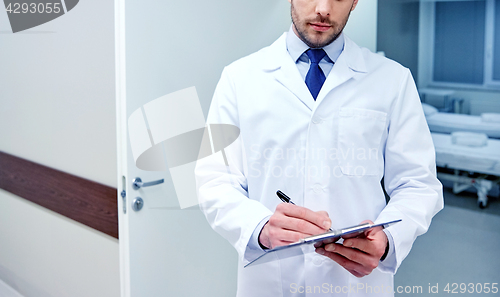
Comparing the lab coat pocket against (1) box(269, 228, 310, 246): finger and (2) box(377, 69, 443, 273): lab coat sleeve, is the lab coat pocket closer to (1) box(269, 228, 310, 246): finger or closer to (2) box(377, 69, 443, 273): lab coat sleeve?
(2) box(377, 69, 443, 273): lab coat sleeve

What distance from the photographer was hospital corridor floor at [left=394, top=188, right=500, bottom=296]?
2451mm

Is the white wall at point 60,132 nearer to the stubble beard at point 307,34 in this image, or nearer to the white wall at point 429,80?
the stubble beard at point 307,34

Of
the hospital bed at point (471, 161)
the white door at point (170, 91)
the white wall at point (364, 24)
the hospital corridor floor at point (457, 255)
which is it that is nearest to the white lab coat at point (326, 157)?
the white door at point (170, 91)

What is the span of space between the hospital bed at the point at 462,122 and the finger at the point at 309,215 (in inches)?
83.0

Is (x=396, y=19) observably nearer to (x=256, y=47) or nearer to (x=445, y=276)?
(x=256, y=47)

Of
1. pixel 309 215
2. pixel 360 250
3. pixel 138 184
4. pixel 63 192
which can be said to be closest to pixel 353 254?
pixel 360 250

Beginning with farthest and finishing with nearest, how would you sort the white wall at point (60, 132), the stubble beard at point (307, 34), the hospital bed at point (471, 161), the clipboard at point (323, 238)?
the hospital bed at point (471, 161) → the white wall at point (60, 132) → the stubble beard at point (307, 34) → the clipboard at point (323, 238)

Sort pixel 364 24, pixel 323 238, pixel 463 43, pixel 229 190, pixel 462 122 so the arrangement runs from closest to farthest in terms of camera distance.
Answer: pixel 323 238 < pixel 229 190 < pixel 364 24 < pixel 463 43 < pixel 462 122

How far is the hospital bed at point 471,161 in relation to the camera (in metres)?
2.75

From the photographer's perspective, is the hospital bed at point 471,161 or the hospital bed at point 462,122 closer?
the hospital bed at point 462,122

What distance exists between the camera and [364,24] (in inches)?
87.3

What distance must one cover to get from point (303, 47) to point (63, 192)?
1381 millimetres

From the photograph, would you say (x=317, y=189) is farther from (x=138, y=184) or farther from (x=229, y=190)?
(x=138, y=184)

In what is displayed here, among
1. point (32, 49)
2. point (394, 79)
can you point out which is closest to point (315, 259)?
point (394, 79)
